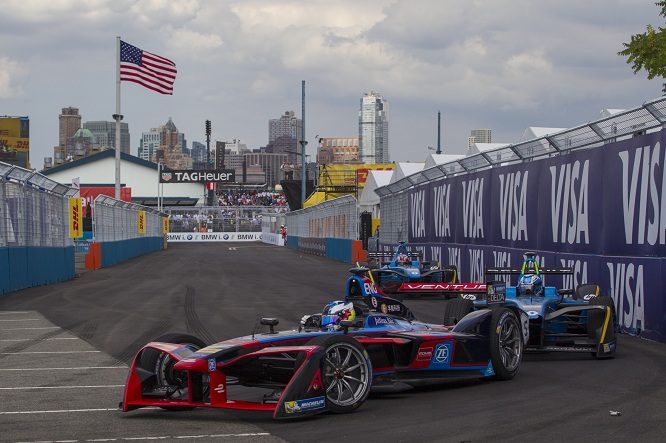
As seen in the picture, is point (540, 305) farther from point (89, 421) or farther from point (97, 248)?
point (97, 248)

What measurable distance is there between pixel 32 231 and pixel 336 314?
19.6m

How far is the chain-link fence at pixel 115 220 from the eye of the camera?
40781mm

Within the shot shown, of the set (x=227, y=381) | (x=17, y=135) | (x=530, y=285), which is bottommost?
(x=227, y=381)

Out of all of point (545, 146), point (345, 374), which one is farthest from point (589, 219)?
point (345, 374)

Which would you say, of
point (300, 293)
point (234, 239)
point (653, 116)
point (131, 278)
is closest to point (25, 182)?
point (131, 278)

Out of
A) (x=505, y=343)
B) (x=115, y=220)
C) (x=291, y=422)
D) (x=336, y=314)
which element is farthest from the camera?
(x=115, y=220)

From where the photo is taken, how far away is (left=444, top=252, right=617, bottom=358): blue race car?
1174cm

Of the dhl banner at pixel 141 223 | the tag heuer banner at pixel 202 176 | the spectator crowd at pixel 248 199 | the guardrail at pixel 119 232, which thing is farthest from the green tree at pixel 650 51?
the spectator crowd at pixel 248 199

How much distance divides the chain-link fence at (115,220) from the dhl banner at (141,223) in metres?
0.27

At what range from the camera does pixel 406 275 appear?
23.1 m

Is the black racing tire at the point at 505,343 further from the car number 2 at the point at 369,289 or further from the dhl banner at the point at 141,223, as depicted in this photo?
the dhl banner at the point at 141,223

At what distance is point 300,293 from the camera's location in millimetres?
23359

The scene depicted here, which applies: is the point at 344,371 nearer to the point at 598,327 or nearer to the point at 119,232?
the point at 598,327

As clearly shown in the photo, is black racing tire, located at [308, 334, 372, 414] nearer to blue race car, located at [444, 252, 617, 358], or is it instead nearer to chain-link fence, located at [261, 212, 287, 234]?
blue race car, located at [444, 252, 617, 358]
